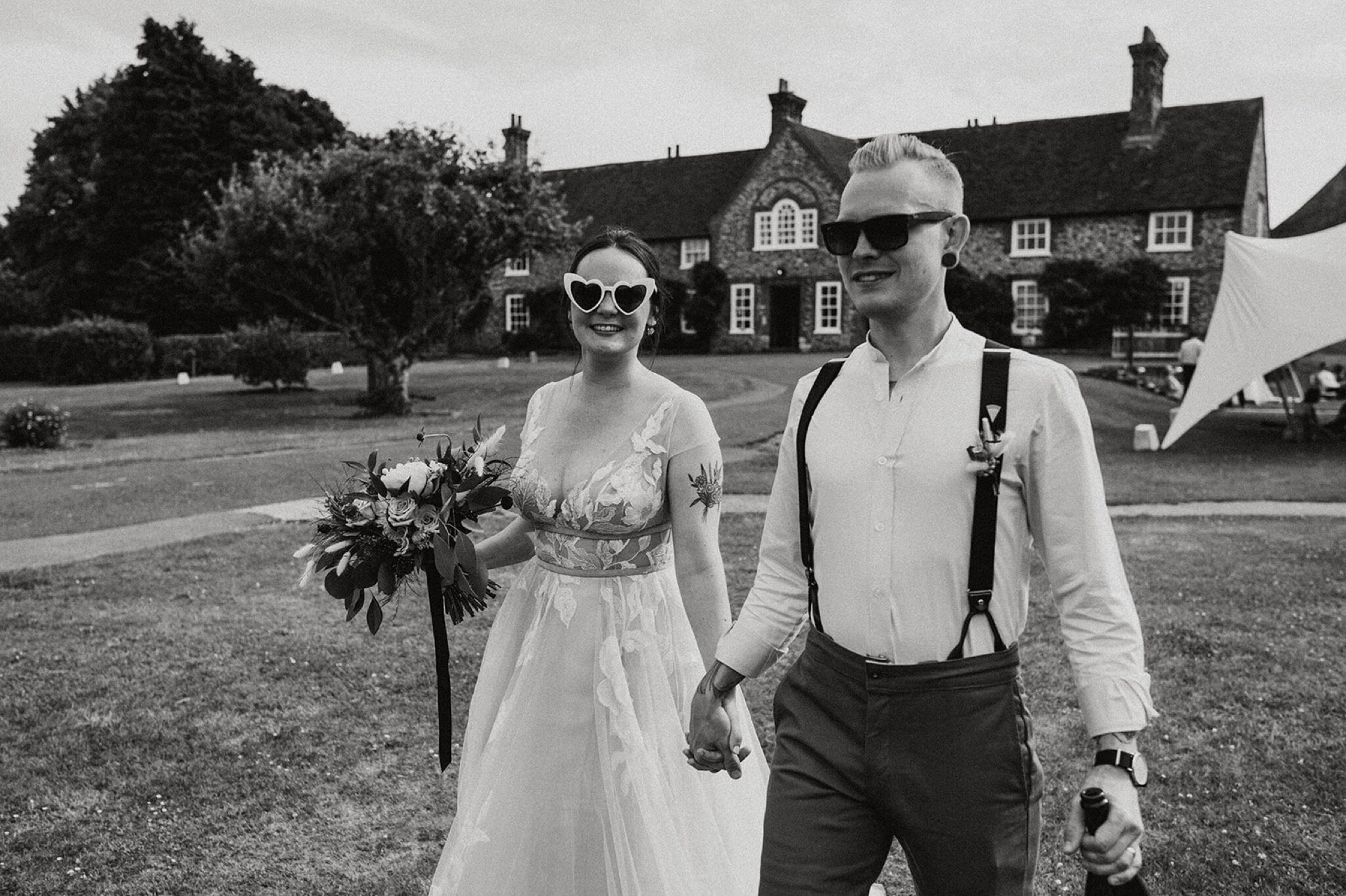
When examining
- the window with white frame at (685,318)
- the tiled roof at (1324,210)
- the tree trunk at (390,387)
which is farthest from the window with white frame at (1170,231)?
the tree trunk at (390,387)

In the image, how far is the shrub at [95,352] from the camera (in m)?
39.0

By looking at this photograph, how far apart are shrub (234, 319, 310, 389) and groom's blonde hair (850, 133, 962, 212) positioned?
33.0 m

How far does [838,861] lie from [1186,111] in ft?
149

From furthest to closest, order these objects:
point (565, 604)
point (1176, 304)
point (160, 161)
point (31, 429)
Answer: point (160, 161) → point (1176, 304) → point (31, 429) → point (565, 604)

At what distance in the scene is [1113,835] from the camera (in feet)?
7.08

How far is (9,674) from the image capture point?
6.54m

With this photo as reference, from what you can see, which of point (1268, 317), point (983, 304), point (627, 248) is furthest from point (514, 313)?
point (627, 248)

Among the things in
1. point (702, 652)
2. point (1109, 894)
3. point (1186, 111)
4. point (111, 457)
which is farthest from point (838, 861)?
point (1186, 111)

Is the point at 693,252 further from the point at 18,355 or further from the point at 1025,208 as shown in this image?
the point at 18,355

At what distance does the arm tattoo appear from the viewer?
3441 mm

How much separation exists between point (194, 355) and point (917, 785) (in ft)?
144

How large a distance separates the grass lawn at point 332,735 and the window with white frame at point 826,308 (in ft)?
113

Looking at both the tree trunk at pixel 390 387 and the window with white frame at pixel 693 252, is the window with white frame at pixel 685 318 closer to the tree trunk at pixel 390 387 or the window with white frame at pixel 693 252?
the window with white frame at pixel 693 252

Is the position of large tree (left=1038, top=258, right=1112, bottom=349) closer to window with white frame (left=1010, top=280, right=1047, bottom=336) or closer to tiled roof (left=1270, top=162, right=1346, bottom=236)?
window with white frame (left=1010, top=280, right=1047, bottom=336)
